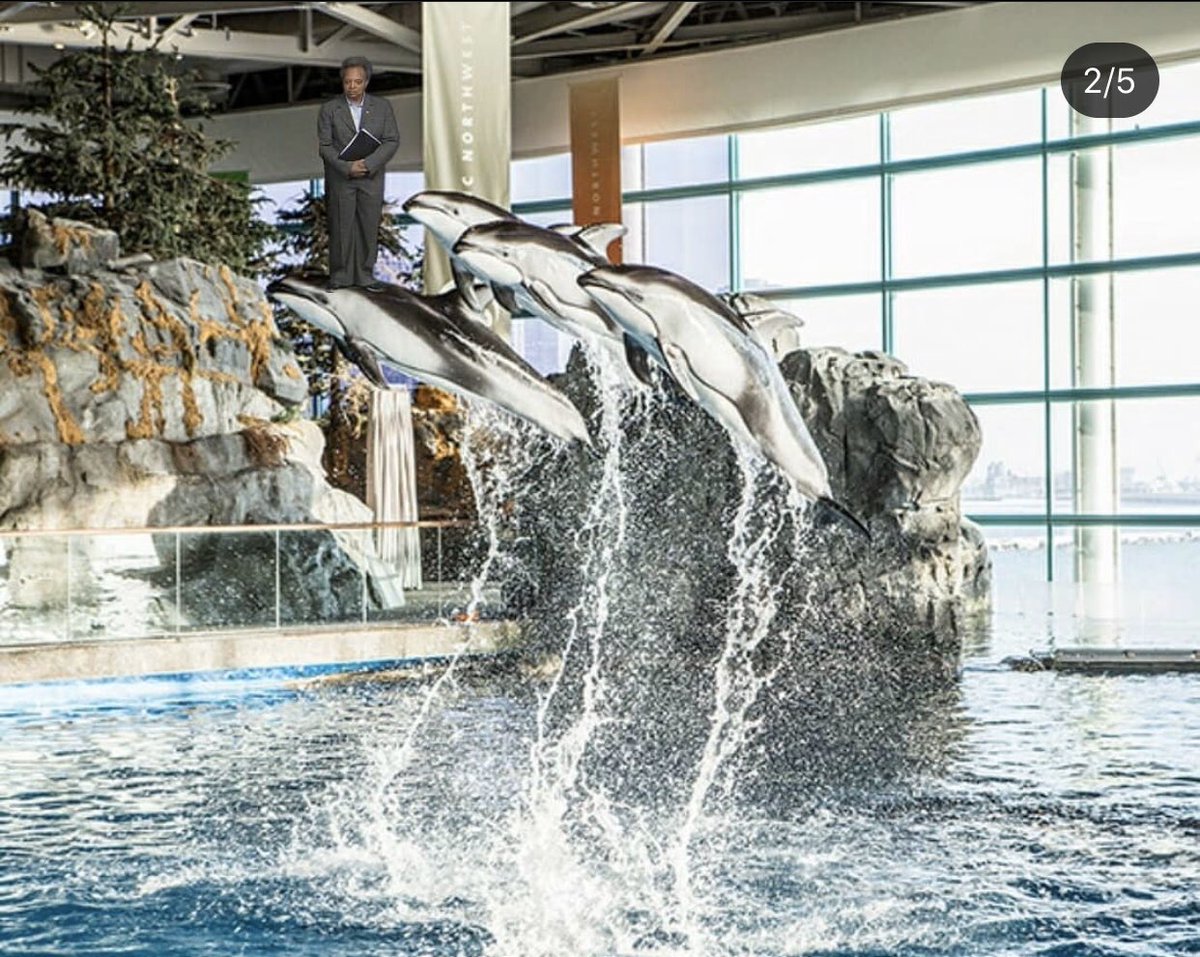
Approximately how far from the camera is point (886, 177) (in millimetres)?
22547

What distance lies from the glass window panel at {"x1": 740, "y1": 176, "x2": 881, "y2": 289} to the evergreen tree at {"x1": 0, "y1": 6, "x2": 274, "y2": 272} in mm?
6969

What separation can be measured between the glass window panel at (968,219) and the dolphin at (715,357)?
16.6 metres

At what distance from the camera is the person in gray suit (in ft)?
20.0

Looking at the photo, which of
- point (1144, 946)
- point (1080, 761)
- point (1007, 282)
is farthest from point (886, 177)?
point (1144, 946)

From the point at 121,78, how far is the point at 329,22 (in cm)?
397

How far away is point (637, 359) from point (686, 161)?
61.8 ft

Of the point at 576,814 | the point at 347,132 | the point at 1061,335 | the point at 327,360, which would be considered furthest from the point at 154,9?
the point at 347,132

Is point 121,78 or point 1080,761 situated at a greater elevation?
point 121,78

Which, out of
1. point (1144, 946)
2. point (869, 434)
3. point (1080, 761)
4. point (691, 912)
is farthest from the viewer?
point (869, 434)

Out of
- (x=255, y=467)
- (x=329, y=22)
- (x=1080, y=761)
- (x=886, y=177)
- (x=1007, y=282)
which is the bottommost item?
(x=1080, y=761)

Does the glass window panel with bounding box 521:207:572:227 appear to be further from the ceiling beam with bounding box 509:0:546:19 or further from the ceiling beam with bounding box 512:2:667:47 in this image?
the ceiling beam with bounding box 509:0:546:19

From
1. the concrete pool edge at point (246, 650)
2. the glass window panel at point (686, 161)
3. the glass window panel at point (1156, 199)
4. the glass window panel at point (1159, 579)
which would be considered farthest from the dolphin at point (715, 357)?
the glass window panel at point (686, 161)

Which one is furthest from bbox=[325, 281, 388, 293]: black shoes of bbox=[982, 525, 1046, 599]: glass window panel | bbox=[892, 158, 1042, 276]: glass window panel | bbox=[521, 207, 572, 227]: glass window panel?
Answer: bbox=[521, 207, 572, 227]: glass window panel

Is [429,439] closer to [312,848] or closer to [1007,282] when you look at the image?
[1007,282]
